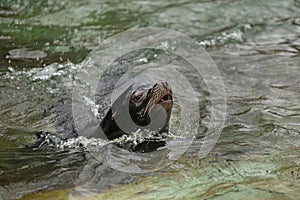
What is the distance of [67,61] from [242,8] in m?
2.63

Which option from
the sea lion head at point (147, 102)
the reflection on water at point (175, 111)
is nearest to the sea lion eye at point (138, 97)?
the sea lion head at point (147, 102)

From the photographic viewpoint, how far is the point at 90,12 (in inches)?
284

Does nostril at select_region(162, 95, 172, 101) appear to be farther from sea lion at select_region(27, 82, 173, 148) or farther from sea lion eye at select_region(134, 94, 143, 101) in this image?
sea lion eye at select_region(134, 94, 143, 101)

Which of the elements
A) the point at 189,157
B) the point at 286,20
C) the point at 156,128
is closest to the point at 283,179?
the point at 189,157

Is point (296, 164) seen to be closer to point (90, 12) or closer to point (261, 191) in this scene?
point (261, 191)

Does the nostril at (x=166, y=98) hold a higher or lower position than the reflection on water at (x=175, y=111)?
higher

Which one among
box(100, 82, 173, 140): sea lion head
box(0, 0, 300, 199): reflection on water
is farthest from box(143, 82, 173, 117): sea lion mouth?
box(0, 0, 300, 199): reflection on water

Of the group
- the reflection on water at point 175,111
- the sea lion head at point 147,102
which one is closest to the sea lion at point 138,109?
the sea lion head at point 147,102

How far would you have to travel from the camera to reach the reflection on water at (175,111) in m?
3.08

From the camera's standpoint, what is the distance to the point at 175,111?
14.8ft

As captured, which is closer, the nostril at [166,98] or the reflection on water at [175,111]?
the reflection on water at [175,111]

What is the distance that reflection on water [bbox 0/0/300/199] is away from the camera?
308cm

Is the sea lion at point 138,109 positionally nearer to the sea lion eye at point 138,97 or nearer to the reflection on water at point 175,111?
the sea lion eye at point 138,97

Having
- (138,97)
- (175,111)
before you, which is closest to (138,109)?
(138,97)
